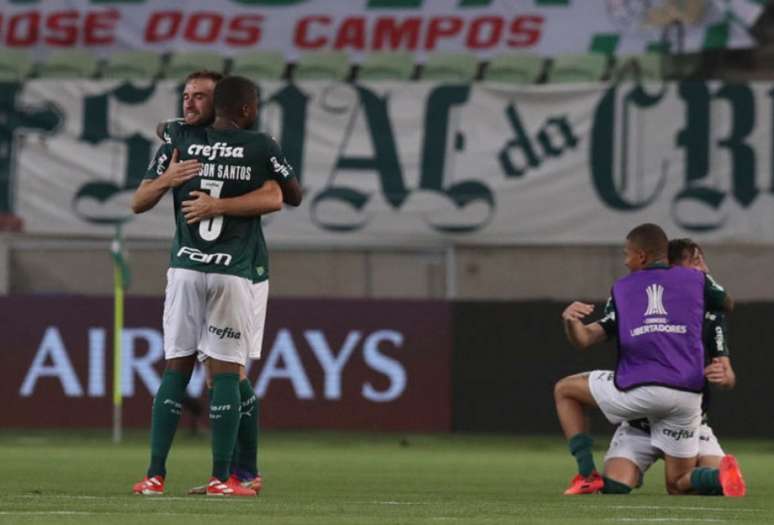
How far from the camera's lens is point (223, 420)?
837 centimetres

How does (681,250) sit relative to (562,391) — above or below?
above

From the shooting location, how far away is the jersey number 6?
835 cm

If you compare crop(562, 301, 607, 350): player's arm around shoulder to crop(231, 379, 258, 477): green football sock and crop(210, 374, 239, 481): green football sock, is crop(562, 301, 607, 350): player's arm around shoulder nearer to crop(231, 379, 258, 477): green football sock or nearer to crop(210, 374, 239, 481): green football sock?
crop(231, 379, 258, 477): green football sock

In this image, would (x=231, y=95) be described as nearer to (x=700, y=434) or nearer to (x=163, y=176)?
(x=163, y=176)

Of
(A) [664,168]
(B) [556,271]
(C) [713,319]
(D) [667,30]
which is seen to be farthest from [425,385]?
(C) [713,319]

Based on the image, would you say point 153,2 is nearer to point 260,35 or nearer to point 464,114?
point 260,35

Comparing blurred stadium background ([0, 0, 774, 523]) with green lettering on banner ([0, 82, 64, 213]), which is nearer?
blurred stadium background ([0, 0, 774, 523])

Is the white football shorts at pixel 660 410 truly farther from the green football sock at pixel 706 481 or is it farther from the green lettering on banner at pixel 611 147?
the green lettering on banner at pixel 611 147

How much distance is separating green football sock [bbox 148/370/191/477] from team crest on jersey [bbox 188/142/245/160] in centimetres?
95

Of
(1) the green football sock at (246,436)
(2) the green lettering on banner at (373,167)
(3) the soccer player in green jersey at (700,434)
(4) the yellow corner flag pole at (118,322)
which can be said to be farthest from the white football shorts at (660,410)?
(2) the green lettering on banner at (373,167)

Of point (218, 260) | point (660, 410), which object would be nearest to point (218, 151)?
point (218, 260)

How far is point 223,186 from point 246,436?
3.88 ft

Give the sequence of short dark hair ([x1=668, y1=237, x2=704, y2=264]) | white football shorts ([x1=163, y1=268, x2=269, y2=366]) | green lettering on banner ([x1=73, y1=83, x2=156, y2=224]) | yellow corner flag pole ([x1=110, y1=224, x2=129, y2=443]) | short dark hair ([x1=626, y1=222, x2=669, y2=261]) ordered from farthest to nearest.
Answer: green lettering on banner ([x1=73, y1=83, x2=156, y2=224]) → yellow corner flag pole ([x1=110, y1=224, x2=129, y2=443]) → short dark hair ([x1=668, y1=237, x2=704, y2=264]) → short dark hair ([x1=626, y1=222, x2=669, y2=261]) → white football shorts ([x1=163, y1=268, x2=269, y2=366])

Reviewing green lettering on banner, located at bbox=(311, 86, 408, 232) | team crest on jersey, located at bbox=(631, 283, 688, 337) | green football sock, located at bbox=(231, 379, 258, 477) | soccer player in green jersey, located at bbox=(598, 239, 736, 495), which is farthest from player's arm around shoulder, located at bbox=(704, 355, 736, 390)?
green lettering on banner, located at bbox=(311, 86, 408, 232)
